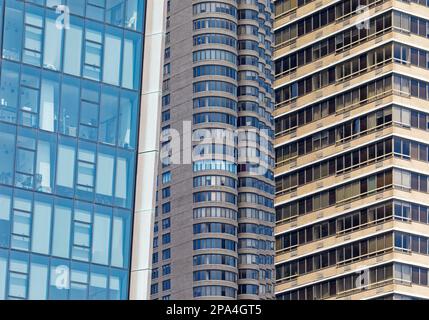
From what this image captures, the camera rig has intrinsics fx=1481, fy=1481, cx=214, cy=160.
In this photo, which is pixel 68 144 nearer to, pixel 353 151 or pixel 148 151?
pixel 148 151

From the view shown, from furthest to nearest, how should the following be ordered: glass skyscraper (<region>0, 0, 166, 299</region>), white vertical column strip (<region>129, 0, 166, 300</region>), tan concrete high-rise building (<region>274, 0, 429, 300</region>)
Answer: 1. tan concrete high-rise building (<region>274, 0, 429, 300</region>)
2. white vertical column strip (<region>129, 0, 166, 300</region>)
3. glass skyscraper (<region>0, 0, 166, 299</region>)

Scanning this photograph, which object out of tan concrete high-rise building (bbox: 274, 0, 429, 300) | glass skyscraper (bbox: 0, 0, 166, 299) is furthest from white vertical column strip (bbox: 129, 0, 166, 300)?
tan concrete high-rise building (bbox: 274, 0, 429, 300)

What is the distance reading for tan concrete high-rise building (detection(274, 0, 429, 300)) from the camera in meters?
142

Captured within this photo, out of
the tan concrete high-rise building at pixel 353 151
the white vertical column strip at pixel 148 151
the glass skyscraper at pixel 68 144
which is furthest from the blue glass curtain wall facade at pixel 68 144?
the tan concrete high-rise building at pixel 353 151

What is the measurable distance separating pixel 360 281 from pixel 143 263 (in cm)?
7529

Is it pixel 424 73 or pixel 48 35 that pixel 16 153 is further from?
pixel 424 73

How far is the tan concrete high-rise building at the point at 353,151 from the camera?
465 ft

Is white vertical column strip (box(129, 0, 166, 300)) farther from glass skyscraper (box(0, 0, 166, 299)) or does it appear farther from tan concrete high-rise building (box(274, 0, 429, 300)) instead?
tan concrete high-rise building (box(274, 0, 429, 300))

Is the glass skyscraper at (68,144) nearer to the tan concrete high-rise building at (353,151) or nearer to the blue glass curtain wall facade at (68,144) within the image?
the blue glass curtain wall facade at (68,144)

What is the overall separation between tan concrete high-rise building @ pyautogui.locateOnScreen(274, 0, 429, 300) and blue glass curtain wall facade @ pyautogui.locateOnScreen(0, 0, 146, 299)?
239ft

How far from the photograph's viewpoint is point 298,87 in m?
152

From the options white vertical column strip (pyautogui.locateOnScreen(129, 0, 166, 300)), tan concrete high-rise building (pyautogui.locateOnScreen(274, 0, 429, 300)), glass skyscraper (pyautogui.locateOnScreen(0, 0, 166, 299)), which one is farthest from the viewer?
tan concrete high-rise building (pyautogui.locateOnScreen(274, 0, 429, 300))

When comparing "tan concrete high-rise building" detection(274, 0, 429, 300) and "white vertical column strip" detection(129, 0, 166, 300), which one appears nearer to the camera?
"white vertical column strip" detection(129, 0, 166, 300)

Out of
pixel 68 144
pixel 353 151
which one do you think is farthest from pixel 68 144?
pixel 353 151
